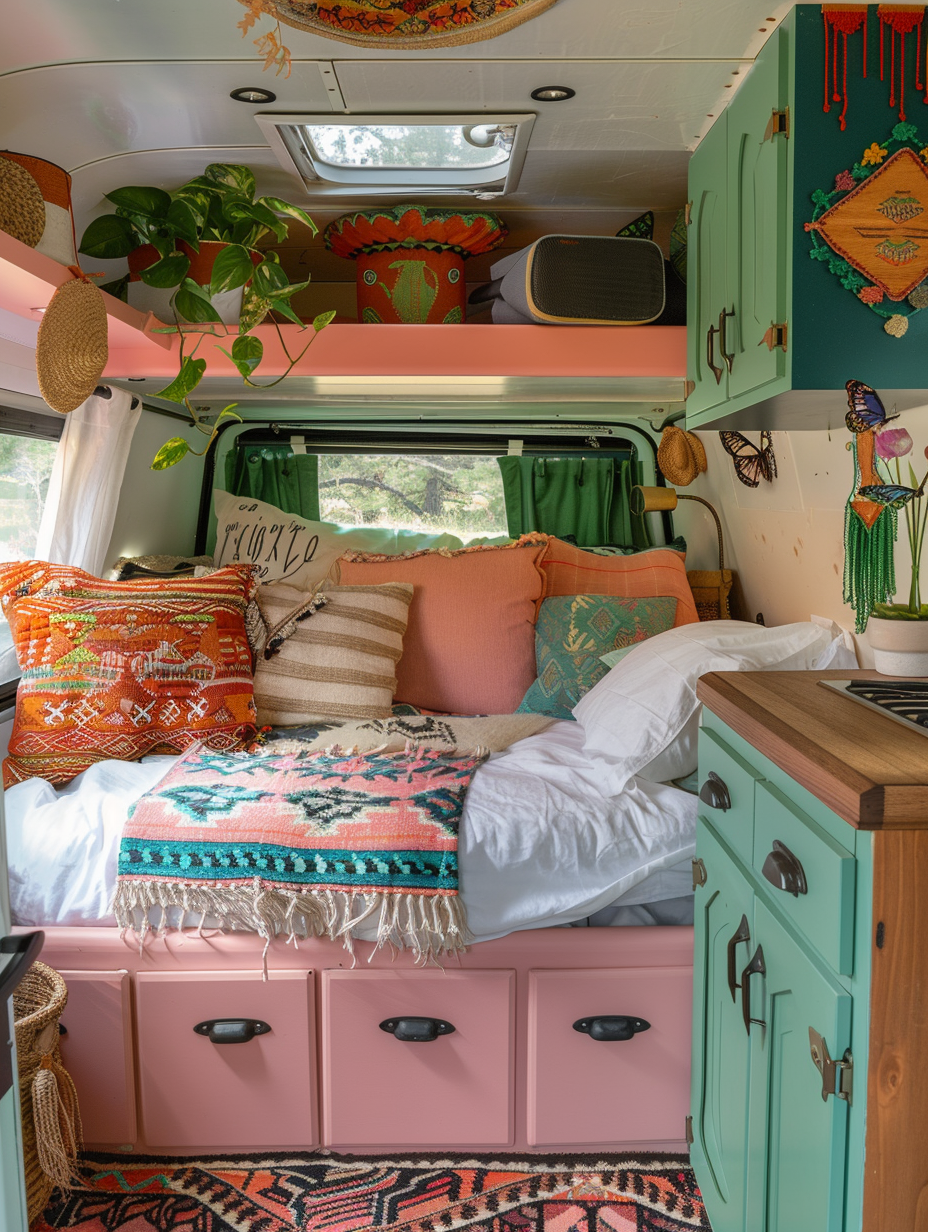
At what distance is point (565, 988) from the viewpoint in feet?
5.69

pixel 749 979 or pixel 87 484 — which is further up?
pixel 87 484

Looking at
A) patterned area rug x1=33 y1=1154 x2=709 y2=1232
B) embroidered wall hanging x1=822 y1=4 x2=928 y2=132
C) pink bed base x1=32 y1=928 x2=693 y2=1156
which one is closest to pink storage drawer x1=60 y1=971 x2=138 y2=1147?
pink bed base x1=32 y1=928 x2=693 y2=1156

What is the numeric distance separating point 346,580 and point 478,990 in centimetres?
131

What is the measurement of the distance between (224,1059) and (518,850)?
695 millimetres

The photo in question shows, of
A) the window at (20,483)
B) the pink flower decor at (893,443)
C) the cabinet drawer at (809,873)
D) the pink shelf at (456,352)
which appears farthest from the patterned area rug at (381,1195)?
the pink shelf at (456,352)

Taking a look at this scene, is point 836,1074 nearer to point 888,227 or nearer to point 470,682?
point 888,227

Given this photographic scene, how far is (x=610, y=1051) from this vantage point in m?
1.74

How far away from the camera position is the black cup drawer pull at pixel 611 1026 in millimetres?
1718

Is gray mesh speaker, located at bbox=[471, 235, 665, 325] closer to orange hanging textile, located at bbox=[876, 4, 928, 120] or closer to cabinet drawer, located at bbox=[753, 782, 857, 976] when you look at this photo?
orange hanging textile, located at bbox=[876, 4, 928, 120]

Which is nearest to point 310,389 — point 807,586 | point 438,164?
point 438,164

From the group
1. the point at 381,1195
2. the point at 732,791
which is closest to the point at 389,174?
the point at 732,791

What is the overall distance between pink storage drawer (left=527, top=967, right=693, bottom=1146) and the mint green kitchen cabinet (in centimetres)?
21

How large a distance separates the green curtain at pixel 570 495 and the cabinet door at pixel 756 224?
132cm

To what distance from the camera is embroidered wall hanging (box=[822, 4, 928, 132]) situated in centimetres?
142
